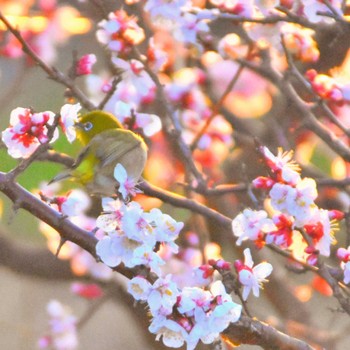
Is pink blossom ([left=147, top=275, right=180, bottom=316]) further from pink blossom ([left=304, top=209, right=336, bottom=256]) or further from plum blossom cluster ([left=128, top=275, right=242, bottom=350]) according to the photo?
pink blossom ([left=304, top=209, right=336, bottom=256])

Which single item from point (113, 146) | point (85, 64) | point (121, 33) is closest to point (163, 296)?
point (113, 146)

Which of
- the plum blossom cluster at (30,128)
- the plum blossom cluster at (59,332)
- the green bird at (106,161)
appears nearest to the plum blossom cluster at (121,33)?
the green bird at (106,161)

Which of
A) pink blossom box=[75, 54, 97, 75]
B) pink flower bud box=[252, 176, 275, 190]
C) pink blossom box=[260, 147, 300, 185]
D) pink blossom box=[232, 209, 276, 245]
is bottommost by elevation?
pink blossom box=[75, 54, 97, 75]

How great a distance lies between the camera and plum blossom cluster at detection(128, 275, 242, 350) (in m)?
1.44

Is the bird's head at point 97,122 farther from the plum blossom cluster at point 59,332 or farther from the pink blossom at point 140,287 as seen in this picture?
the plum blossom cluster at point 59,332

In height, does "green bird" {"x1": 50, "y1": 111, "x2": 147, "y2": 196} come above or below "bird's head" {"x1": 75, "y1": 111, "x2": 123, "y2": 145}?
above

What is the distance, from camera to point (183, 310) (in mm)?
1469

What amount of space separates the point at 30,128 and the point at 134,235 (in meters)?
0.32

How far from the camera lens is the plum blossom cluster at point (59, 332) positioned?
11.8ft

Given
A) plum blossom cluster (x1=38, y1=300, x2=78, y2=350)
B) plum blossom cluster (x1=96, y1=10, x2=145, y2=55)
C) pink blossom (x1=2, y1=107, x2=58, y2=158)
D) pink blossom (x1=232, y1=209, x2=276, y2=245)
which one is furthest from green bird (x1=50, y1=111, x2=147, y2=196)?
plum blossom cluster (x1=38, y1=300, x2=78, y2=350)

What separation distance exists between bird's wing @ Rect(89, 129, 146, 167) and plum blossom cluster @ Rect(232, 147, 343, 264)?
0.26 meters

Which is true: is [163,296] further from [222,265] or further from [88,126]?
[88,126]

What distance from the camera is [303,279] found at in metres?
5.66

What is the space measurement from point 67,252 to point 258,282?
1.98 m
